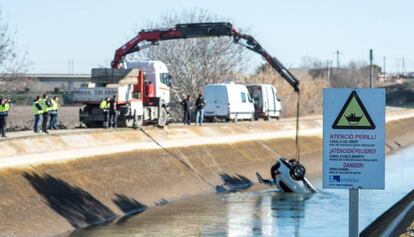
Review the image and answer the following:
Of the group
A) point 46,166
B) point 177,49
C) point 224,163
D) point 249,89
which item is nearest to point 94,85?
point 224,163

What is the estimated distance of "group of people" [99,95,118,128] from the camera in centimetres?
4057

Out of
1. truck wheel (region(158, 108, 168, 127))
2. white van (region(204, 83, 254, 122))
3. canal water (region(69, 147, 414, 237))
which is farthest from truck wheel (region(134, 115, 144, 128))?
white van (region(204, 83, 254, 122))

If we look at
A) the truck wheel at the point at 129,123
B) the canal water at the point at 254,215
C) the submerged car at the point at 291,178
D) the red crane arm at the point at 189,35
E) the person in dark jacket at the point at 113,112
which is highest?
the red crane arm at the point at 189,35

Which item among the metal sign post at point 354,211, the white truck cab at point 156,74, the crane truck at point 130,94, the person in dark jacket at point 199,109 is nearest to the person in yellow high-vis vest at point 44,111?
the crane truck at point 130,94

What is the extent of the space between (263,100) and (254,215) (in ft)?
116

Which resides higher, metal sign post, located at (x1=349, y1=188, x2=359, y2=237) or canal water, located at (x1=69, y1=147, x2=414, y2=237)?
metal sign post, located at (x1=349, y1=188, x2=359, y2=237)

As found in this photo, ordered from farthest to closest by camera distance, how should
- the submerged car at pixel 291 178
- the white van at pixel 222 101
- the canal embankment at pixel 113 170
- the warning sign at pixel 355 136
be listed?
the white van at pixel 222 101, the submerged car at pixel 291 178, the canal embankment at pixel 113 170, the warning sign at pixel 355 136

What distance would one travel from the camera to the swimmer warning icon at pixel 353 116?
372 inches

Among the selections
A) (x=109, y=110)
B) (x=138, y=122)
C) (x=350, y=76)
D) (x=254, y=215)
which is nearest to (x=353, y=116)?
(x=254, y=215)

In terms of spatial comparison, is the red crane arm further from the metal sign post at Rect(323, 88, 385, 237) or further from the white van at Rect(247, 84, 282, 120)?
the metal sign post at Rect(323, 88, 385, 237)

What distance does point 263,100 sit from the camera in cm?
6362

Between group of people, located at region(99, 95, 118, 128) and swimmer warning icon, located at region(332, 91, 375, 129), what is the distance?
103 ft

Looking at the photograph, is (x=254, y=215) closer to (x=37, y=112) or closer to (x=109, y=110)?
(x=37, y=112)

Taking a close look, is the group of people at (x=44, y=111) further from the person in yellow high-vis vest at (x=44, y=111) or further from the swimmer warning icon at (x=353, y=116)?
the swimmer warning icon at (x=353, y=116)
